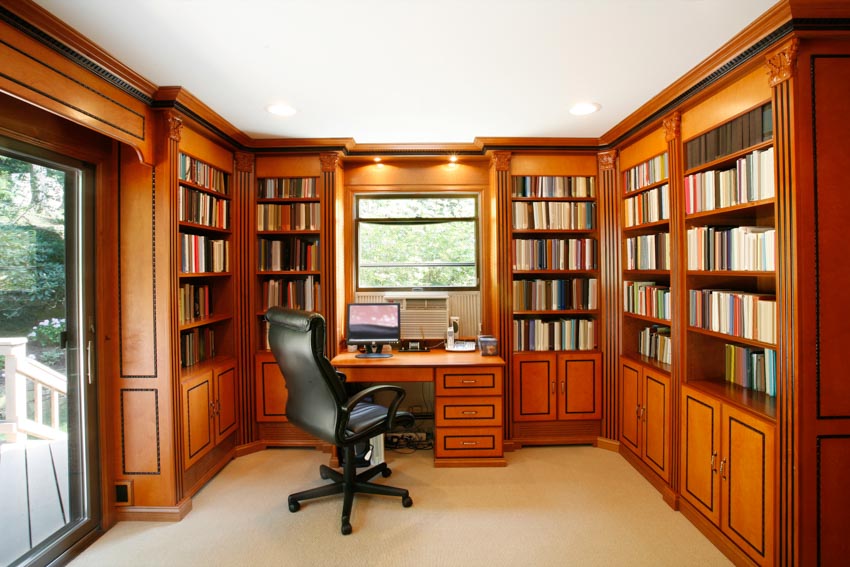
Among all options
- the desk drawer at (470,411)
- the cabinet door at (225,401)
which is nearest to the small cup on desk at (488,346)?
the desk drawer at (470,411)

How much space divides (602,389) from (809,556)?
179 cm

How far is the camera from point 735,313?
2.19 m

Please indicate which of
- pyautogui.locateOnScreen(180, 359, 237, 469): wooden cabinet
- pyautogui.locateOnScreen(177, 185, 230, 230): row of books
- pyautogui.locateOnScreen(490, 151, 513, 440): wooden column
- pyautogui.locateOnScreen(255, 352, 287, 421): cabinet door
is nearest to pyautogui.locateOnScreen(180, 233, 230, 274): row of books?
pyautogui.locateOnScreen(177, 185, 230, 230): row of books

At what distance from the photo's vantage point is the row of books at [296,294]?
3566 millimetres

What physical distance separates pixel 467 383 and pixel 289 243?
1.88 metres

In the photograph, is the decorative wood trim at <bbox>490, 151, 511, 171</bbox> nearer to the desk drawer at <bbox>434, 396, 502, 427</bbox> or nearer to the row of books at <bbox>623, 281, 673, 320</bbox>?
the row of books at <bbox>623, 281, 673, 320</bbox>

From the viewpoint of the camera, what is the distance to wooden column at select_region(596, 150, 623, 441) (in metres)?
3.39

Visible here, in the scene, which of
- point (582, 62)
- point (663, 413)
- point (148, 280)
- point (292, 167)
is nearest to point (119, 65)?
point (148, 280)

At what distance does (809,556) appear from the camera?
175 cm

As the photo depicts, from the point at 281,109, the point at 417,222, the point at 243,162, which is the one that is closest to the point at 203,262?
the point at 243,162

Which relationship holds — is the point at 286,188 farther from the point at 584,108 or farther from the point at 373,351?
the point at 584,108

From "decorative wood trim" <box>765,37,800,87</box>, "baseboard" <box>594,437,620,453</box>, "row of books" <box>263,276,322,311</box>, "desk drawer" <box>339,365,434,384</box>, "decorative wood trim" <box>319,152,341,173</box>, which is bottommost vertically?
"baseboard" <box>594,437,620,453</box>

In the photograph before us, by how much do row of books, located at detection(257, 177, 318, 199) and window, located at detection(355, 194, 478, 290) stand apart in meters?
0.51

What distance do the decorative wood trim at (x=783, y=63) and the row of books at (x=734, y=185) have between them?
0.97ft
